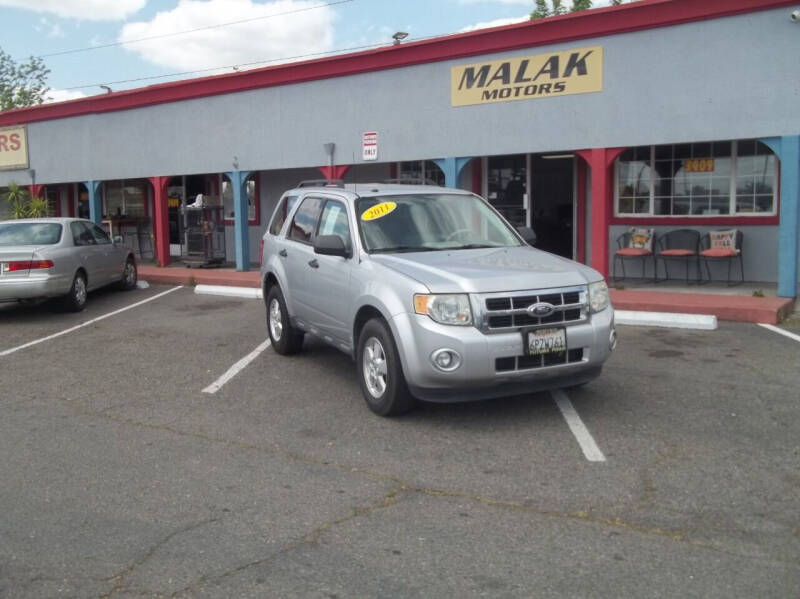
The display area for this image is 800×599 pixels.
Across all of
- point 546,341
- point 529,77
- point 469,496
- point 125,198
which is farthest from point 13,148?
point 469,496

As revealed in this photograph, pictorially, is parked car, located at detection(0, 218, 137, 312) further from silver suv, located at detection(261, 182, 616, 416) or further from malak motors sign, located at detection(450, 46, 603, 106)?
malak motors sign, located at detection(450, 46, 603, 106)

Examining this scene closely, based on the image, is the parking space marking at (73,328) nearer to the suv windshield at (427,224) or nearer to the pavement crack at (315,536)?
the suv windshield at (427,224)

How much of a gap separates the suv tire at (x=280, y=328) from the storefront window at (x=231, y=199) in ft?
36.4

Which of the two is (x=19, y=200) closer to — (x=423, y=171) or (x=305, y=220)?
(x=423, y=171)

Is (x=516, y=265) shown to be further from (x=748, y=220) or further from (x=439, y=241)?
(x=748, y=220)

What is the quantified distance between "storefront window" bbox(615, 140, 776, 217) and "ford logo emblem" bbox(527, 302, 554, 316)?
29.7 ft

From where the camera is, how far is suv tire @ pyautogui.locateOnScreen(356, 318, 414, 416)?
19.3 ft

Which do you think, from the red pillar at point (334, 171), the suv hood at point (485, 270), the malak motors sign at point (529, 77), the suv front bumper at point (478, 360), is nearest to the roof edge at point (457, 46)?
the malak motors sign at point (529, 77)

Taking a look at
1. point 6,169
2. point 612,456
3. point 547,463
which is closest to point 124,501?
point 547,463

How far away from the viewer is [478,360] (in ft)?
18.1

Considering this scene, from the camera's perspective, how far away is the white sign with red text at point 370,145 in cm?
1497

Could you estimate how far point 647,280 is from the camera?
14.1m

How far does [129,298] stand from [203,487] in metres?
10.1

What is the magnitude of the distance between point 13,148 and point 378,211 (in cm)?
1910
